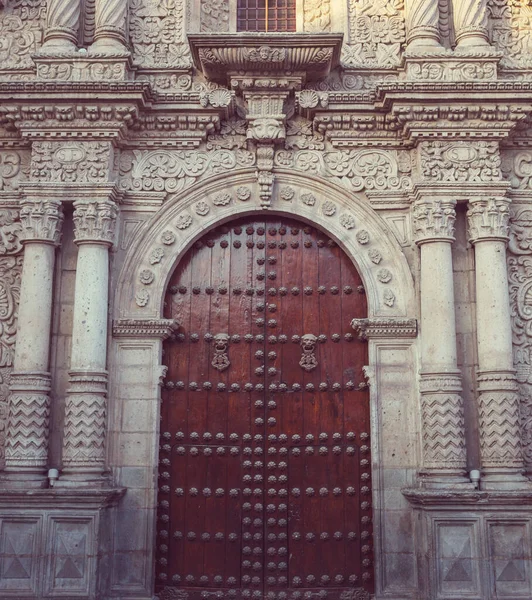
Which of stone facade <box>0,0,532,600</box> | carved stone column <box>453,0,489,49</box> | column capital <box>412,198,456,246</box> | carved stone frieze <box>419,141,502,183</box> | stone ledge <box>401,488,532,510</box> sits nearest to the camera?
stone ledge <box>401,488,532,510</box>

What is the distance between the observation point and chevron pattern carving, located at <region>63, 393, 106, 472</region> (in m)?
6.42

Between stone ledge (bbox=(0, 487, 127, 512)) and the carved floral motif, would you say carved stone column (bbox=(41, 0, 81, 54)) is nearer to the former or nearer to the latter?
the carved floral motif

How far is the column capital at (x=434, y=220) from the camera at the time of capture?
6844mm

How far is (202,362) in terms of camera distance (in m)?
7.09

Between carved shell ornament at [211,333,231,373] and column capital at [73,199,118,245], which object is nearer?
column capital at [73,199,118,245]

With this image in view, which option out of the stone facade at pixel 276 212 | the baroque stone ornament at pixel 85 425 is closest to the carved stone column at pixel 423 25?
the stone facade at pixel 276 212

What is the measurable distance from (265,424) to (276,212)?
2.11m

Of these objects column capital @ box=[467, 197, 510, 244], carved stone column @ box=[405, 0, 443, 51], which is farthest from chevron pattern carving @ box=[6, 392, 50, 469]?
carved stone column @ box=[405, 0, 443, 51]

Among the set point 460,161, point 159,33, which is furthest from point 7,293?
point 460,161

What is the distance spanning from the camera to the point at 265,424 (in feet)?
22.8

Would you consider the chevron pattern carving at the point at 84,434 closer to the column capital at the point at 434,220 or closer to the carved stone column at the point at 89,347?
the carved stone column at the point at 89,347

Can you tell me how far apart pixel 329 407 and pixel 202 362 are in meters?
1.32

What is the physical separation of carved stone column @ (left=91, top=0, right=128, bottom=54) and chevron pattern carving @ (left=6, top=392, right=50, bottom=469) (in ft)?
11.7

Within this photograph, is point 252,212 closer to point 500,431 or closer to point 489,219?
point 489,219
